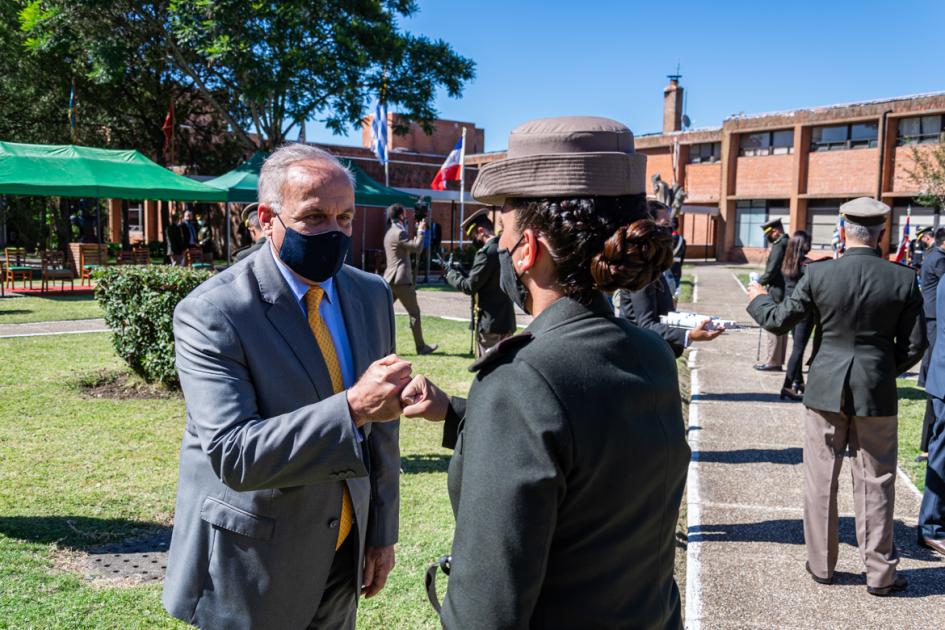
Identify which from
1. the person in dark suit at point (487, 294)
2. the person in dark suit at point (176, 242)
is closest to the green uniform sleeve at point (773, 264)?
the person in dark suit at point (487, 294)

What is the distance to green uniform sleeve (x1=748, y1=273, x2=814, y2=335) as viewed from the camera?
4.91m

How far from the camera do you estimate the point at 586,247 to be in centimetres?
172

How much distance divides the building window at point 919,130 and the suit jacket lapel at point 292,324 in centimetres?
4411

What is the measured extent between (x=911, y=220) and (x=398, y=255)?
119 feet

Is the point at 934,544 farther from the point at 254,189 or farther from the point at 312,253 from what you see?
the point at 254,189

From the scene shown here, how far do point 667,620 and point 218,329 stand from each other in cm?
139

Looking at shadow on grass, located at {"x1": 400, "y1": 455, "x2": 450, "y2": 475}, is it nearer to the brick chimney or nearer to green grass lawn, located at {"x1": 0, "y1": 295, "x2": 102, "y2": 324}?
green grass lawn, located at {"x1": 0, "y1": 295, "x2": 102, "y2": 324}

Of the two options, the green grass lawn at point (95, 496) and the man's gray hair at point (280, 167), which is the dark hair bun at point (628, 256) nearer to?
the man's gray hair at point (280, 167)

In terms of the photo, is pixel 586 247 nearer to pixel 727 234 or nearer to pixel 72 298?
pixel 72 298

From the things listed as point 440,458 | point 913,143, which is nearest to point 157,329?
point 440,458

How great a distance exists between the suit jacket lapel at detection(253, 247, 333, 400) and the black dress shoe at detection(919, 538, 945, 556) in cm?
471

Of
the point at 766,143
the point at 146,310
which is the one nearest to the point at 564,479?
the point at 146,310

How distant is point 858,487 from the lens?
15.6 ft

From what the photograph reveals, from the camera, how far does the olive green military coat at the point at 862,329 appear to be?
4633 mm
